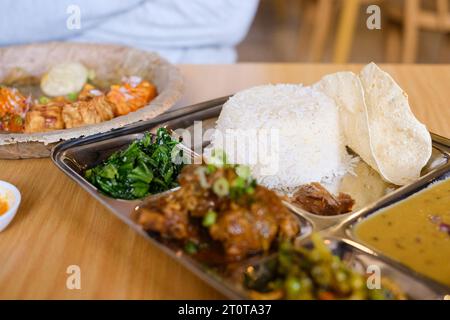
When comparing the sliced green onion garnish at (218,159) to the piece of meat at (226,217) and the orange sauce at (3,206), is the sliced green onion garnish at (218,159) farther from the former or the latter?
the orange sauce at (3,206)

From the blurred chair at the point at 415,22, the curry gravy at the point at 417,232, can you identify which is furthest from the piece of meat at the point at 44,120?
the blurred chair at the point at 415,22

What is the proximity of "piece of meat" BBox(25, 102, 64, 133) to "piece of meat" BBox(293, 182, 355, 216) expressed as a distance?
1134 mm

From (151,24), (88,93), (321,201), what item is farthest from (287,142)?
(151,24)

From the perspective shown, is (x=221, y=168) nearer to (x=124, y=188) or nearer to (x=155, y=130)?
(x=124, y=188)

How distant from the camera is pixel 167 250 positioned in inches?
53.1

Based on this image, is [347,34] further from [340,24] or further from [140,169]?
[140,169]

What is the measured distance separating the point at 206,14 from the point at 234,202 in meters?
2.60

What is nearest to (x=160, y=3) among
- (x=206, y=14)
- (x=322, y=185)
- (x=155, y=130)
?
(x=206, y=14)

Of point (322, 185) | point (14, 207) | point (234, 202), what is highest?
point (234, 202)

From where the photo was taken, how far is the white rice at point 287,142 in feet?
6.44

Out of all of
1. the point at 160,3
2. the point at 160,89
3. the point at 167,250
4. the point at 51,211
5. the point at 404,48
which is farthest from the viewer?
the point at 404,48

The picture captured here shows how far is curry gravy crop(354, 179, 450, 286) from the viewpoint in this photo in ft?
4.71

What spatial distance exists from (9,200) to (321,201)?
42.3 inches

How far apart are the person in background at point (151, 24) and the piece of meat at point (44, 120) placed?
1.17 meters
